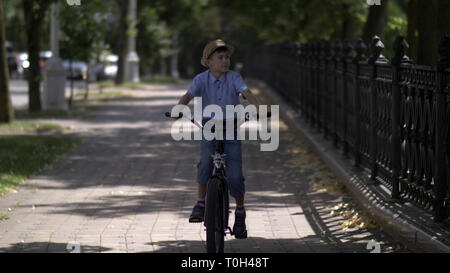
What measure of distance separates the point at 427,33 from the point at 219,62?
252 inches

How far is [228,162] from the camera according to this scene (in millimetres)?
7734

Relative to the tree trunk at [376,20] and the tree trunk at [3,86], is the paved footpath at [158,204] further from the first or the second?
the tree trunk at [376,20]

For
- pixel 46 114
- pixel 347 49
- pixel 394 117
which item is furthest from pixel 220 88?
pixel 46 114

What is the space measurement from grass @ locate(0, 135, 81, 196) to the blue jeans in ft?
14.1

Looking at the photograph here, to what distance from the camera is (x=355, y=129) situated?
39.3 feet

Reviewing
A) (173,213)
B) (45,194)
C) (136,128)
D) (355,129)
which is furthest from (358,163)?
(136,128)

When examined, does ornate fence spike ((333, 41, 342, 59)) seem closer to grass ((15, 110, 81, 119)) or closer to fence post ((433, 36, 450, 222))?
fence post ((433, 36, 450, 222))

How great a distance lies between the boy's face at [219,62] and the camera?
299 inches

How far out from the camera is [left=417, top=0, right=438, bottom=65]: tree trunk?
1283 centimetres

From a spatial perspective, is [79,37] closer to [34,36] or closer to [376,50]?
[34,36]

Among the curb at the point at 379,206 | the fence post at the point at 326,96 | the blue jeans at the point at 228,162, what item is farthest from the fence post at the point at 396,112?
the fence post at the point at 326,96

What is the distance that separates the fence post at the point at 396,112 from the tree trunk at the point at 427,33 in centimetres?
358

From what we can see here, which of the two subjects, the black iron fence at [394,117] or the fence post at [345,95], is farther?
the fence post at [345,95]
